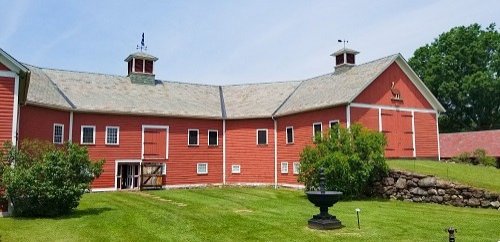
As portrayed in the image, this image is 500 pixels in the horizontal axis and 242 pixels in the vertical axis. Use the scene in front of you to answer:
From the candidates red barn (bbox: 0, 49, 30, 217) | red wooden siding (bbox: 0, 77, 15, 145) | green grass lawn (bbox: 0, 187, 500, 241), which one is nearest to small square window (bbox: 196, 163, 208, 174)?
green grass lawn (bbox: 0, 187, 500, 241)

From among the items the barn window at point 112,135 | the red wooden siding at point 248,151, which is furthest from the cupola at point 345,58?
the barn window at point 112,135

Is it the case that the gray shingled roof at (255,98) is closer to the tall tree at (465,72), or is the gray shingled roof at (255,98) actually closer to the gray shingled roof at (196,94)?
the gray shingled roof at (196,94)

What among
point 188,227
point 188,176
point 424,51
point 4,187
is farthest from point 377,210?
point 424,51

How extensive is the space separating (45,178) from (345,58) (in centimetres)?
2107

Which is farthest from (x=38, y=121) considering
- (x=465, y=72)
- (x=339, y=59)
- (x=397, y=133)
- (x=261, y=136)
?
(x=465, y=72)

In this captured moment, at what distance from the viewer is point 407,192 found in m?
19.7

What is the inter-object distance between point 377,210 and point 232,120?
16017mm

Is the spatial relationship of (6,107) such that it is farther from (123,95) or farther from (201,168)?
(201,168)

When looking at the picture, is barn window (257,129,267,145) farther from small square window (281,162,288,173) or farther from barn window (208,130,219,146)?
barn window (208,130,219,146)

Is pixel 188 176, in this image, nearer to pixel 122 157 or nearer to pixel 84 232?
pixel 122 157

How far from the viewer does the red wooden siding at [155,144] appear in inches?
1099

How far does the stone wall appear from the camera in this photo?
1722 centimetres

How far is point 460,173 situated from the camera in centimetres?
2100

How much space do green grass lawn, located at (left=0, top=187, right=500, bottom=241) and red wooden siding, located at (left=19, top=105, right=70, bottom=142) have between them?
5.45 metres
